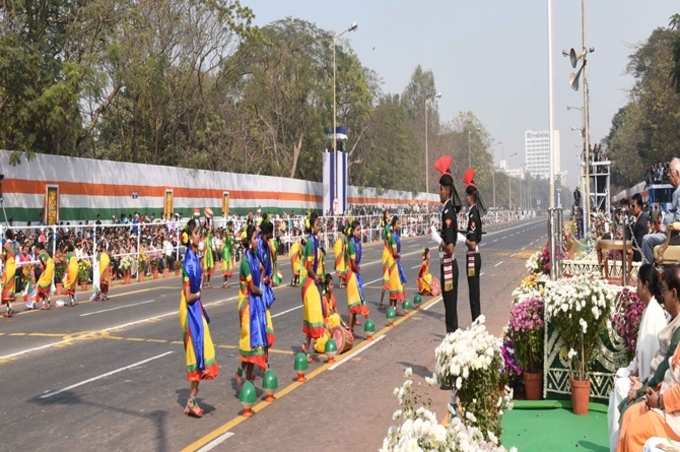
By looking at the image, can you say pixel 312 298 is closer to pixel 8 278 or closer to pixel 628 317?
pixel 628 317

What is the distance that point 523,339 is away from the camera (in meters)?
7.46

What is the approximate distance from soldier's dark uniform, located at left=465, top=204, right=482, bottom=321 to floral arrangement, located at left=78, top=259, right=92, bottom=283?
1613cm

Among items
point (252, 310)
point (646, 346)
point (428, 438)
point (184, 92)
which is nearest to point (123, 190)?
point (184, 92)

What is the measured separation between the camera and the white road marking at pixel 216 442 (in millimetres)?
6719

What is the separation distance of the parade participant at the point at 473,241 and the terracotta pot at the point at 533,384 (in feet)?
11.5

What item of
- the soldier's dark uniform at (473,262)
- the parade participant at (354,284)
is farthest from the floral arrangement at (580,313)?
the parade participant at (354,284)

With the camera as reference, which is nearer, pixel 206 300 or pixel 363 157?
pixel 206 300

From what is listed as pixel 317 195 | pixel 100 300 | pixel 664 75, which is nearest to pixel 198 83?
pixel 317 195

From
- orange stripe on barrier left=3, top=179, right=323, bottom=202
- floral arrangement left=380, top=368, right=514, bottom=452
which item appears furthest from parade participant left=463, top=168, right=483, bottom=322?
orange stripe on barrier left=3, top=179, right=323, bottom=202

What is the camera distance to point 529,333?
24.3ft

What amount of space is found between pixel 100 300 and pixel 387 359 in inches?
461

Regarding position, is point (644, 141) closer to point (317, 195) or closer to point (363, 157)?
point (363, 157)

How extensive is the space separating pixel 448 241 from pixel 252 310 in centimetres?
313

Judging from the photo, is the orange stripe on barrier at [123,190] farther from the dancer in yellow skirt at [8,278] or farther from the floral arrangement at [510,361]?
the floral arrangement at [510,361]
